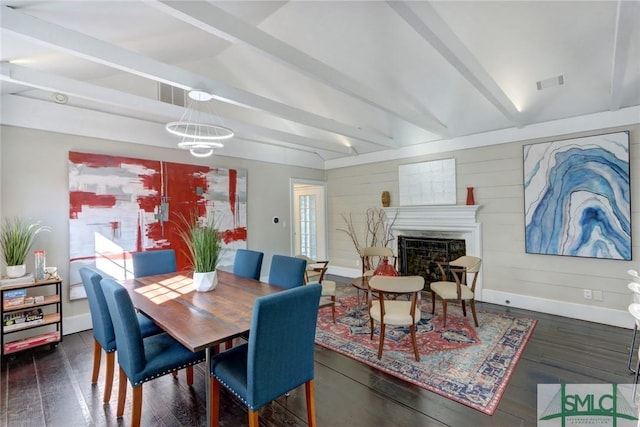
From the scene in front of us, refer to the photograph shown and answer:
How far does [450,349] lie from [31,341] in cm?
425

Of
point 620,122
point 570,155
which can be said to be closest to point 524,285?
point 570,155

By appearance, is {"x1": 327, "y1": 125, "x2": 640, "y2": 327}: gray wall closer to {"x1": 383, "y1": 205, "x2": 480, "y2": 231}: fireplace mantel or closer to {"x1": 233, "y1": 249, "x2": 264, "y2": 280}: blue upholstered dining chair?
{"x1": 383, "y1": 205, "x2": 480, "y2": 231}: fireplace mantel

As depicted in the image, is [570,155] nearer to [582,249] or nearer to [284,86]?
[582,249]

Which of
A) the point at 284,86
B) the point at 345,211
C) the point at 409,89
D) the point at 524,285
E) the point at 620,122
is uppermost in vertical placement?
the point at 284,86

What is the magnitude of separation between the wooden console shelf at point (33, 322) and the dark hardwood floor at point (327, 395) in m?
0.13

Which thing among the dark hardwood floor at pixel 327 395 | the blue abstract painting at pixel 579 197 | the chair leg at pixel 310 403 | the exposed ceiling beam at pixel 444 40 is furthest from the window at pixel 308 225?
the chair leg at pixel 310 403

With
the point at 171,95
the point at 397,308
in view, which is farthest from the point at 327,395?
the point at 171,95

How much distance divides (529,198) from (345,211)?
10.9 feet

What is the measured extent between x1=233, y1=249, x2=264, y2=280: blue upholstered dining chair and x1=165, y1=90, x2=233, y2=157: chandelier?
1.22 meters

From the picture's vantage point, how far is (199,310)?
6.71 feet

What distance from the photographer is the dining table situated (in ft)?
5.43

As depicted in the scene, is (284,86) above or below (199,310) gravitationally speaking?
above

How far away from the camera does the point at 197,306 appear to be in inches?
83.9

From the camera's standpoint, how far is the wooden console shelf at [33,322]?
2809 mm
